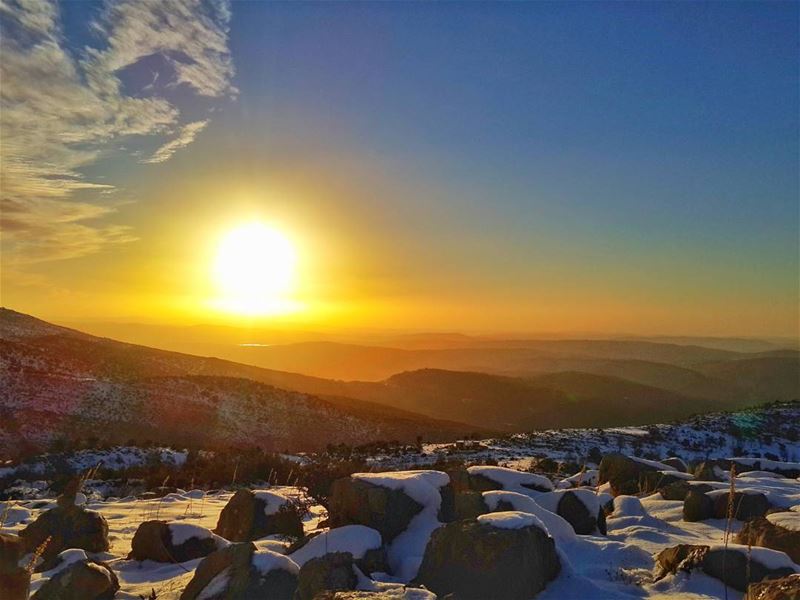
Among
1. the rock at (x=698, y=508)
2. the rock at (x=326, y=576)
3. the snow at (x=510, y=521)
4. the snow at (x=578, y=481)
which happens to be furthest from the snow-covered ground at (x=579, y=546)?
the snow at (x=578, y=481)

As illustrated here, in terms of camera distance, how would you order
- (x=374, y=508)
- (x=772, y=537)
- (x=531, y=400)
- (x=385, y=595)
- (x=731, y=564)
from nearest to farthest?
(x=385, y=595) < (x=731, y=564) < (x=772, y=537) < (x=374, y=508) < (x=531, y=400)

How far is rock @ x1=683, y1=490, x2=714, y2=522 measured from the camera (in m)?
8.12

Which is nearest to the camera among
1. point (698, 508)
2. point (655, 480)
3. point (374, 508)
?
point (374, 508)

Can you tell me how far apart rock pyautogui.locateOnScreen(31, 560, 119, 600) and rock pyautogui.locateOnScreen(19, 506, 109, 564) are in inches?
77.5

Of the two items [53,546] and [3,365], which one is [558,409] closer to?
[3,365]

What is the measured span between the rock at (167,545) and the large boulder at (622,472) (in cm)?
768

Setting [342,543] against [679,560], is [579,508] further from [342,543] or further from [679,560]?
[342,543]

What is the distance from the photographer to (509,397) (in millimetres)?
72000

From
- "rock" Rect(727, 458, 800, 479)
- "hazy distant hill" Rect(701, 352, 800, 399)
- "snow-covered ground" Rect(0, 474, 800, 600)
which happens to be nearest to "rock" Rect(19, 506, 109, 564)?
"snow-covered ground" Rect(0, 474, 800, 600)

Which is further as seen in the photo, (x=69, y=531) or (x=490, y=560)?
(x=69, y=531)

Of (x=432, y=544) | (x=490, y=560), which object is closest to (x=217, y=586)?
Answer: (x=432, y=544)

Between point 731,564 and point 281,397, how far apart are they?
38.2 metres

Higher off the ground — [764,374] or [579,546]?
[579,546]

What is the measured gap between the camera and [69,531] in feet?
23.8
